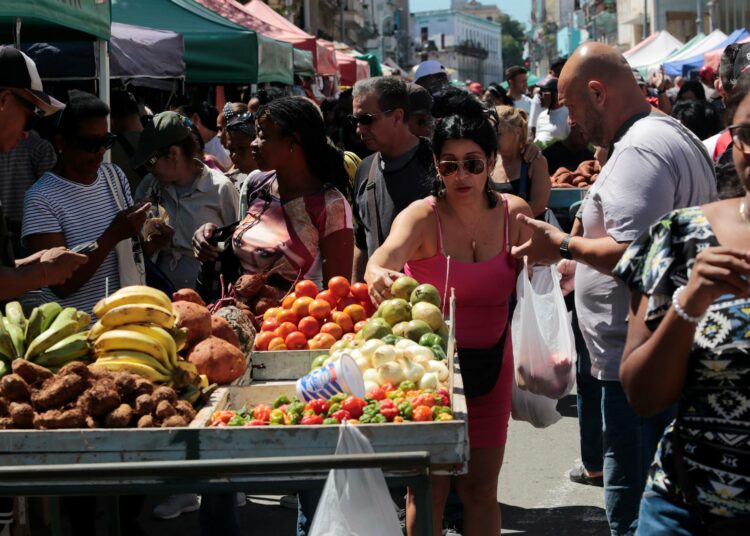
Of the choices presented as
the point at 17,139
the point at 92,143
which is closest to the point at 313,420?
the point at 17,139

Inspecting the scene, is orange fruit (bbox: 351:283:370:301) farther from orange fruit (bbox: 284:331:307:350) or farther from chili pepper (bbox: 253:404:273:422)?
chili pepper (bbox: 253:404:273:422)

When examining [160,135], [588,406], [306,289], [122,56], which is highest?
[122,56]

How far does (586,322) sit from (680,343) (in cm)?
187

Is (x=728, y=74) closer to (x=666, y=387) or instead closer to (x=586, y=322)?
(x=586, y=322)

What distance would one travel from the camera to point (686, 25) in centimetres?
6138

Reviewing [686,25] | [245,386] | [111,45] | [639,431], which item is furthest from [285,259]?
[686,25]

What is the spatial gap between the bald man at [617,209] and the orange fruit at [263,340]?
3.63 ft

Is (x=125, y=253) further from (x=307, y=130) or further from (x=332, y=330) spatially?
(x=332, y=330)

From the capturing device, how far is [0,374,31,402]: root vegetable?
3248 millimetres

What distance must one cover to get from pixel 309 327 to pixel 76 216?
148 cm

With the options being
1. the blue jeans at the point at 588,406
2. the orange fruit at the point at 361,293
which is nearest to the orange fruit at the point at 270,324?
the orange fruit at the point at 361,293

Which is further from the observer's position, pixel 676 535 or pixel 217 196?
pixel 217 196

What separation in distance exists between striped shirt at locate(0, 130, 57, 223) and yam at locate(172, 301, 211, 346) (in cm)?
334

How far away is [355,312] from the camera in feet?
15.3
